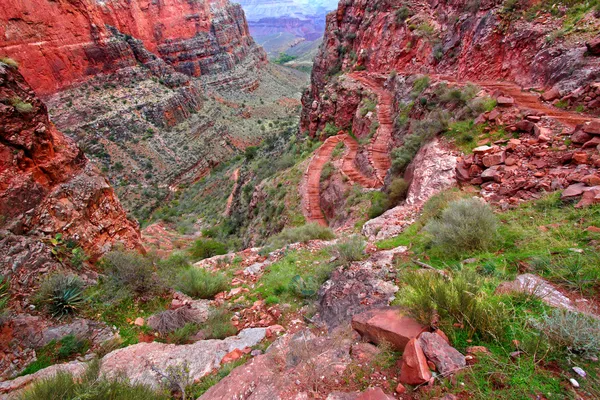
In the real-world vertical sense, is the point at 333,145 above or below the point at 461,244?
below

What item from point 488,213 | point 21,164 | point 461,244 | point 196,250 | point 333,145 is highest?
point 21,164

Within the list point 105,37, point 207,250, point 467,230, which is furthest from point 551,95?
point 105,37

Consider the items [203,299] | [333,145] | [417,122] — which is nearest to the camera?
[203,299]

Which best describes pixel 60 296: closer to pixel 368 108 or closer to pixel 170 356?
pixel 170 356

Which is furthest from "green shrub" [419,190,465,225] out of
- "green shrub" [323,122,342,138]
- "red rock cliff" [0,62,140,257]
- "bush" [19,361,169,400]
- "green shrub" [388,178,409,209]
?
"green shrub" [323,122,342,138]

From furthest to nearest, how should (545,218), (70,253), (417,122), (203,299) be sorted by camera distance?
1. (417,122)
2. (70,253)
3. (203,299)
4. (545,218)

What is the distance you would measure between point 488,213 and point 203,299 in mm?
5981

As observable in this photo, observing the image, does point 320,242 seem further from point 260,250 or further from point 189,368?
point 189,368

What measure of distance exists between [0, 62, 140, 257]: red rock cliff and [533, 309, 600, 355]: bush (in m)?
9.34

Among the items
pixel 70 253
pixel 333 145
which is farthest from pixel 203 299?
pixel 333 145

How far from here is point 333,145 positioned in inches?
806

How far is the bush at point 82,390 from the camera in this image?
9.13ft

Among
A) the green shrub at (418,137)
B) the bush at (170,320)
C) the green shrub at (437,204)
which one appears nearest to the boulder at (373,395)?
the bush at (170,320)

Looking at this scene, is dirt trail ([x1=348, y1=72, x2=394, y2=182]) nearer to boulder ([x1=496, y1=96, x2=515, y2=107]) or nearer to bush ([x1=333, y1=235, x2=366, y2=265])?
boulder ([x1=496, y1=96, x2=515, y2=107])
